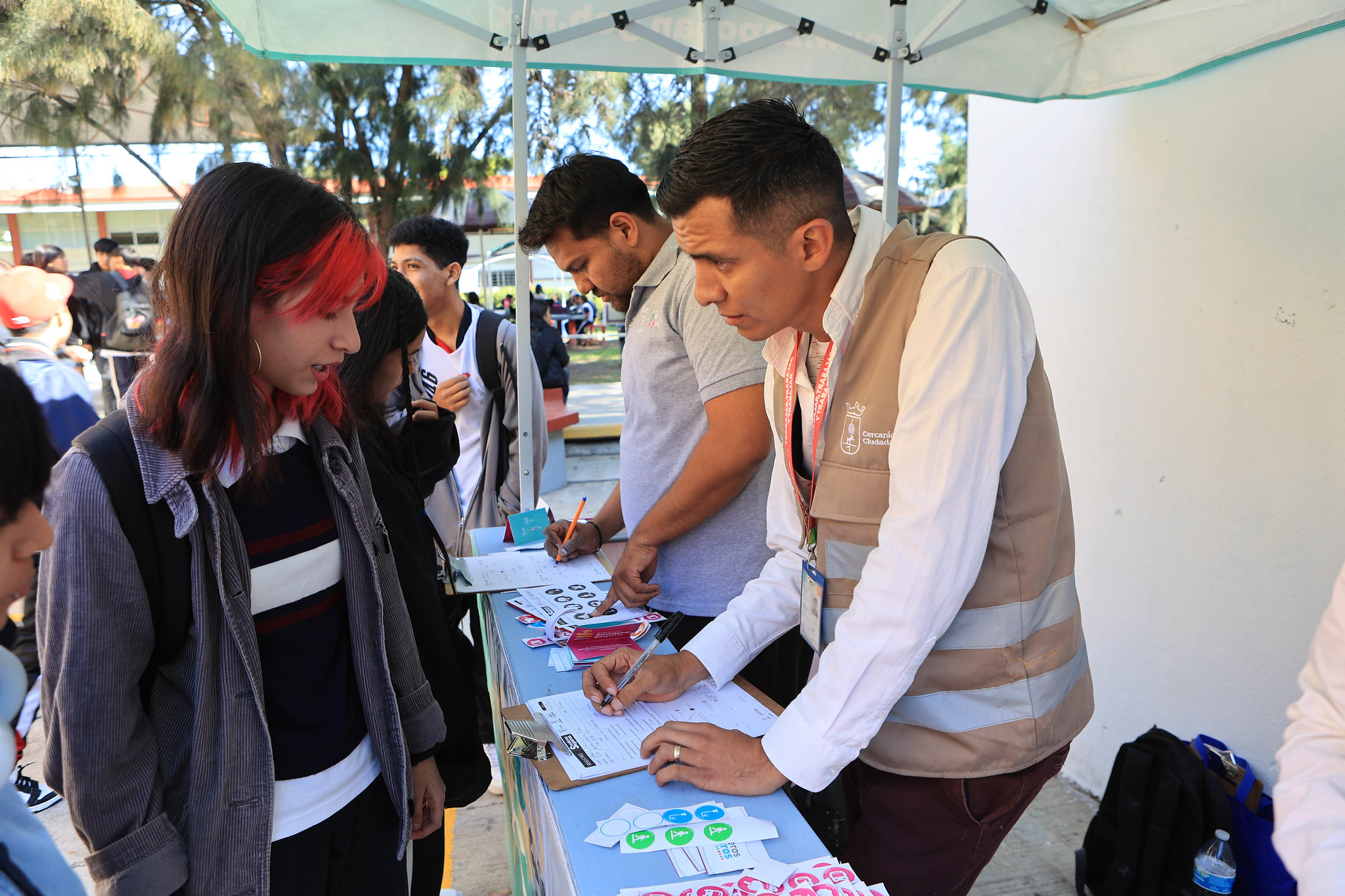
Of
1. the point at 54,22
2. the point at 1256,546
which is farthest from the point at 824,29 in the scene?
the point at 54,22

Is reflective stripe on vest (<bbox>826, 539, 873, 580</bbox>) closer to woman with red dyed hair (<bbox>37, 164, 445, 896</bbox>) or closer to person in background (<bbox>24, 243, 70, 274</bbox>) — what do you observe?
woman with red dyed hair (<bbox>37, 164, 445, 896</bbox>)

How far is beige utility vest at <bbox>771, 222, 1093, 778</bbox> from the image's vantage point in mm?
1156

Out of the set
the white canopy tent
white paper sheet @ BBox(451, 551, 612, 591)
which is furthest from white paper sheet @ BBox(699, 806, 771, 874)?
the white canopy tent

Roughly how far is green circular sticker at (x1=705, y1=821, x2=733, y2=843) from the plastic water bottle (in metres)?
1.80

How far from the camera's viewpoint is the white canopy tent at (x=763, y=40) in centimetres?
260

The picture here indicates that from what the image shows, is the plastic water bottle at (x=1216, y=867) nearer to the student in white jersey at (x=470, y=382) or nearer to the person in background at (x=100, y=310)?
the student in white jersey at (x=470, y=382)

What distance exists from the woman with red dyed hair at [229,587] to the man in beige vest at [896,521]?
0.43 metres

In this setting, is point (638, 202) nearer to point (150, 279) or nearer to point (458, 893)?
point (150, 279)

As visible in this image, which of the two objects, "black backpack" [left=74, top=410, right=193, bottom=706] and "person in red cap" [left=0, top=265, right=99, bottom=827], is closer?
"black backpack" [left=74, top=410, right=193, bottom=706]

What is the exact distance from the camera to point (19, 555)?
755 mm

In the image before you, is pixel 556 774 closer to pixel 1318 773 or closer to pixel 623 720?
pixel 623 720

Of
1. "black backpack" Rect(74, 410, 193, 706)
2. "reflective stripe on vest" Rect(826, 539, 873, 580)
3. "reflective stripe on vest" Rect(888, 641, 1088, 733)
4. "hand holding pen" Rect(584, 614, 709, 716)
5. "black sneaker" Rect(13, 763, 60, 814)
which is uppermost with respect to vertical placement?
"black backpack" Rect(74, 410, 193, 706)

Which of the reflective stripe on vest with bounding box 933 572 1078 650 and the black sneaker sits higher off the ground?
the reflective stripe on vest with bounding box 933 572 1078 650

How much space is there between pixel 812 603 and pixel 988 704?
0.29 meters
